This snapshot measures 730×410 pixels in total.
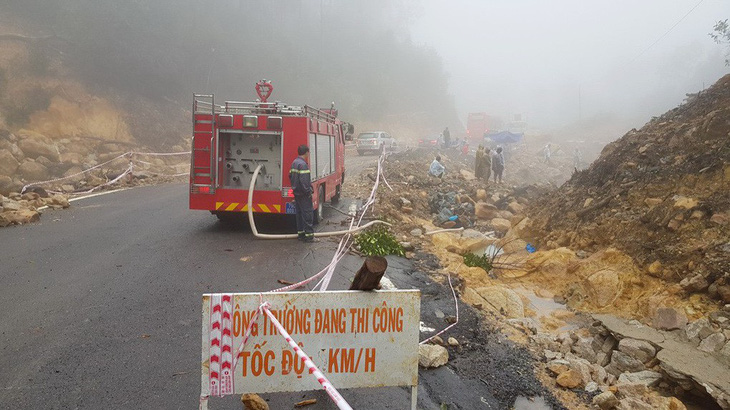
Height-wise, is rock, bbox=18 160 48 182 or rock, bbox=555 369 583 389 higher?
rock, bbox=18 160 48 182

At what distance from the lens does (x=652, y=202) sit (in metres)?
8.44

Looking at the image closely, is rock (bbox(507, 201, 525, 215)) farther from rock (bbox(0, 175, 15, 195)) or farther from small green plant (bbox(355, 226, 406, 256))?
rock (bbox(0, 175, 15, 195))

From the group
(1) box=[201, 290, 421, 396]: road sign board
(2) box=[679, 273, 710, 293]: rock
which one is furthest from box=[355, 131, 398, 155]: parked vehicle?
(1) box=[201, 290, 421, 396]: road sign board

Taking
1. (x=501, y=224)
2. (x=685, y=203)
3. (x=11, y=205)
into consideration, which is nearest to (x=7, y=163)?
(x=11, y=205)

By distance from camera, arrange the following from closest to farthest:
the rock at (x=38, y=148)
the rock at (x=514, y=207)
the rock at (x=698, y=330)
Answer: the rock at (x=698, y=330) → the rock at (x=514, y=207) → the rock at (x=38, y=148)

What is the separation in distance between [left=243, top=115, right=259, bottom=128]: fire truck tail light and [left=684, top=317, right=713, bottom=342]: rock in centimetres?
748

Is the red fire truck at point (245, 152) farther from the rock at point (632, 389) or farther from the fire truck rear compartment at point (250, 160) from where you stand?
the rock at point (632, 389)

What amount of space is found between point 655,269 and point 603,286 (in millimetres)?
738

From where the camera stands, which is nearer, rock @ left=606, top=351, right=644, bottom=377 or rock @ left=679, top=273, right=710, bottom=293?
rock @ left=606, top=351, right=644, bottom=377

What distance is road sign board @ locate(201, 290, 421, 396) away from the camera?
3.07 meters

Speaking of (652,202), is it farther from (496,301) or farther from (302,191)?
(302,191)

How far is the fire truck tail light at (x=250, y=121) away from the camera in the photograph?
9.22m

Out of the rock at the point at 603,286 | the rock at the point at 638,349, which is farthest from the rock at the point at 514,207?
the rock at the point at 638,349

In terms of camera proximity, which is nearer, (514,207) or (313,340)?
(313,340)
